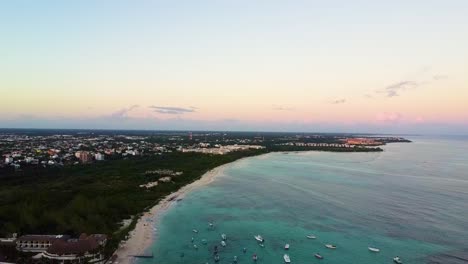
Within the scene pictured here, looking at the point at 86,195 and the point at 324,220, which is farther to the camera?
the point at 86,195

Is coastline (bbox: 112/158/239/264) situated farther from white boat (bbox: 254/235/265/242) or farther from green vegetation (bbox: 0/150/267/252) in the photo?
white boat (bbox: 254/235/265/242)

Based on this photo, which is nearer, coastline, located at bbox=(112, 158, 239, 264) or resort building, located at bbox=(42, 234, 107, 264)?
resort building, located at bbox=(42, 234, 107, 264)

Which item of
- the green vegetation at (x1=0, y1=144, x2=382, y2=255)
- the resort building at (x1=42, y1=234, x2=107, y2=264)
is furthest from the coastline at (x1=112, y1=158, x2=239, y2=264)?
the resort building at (x1=42, y1=234, x2=107, y2=264)

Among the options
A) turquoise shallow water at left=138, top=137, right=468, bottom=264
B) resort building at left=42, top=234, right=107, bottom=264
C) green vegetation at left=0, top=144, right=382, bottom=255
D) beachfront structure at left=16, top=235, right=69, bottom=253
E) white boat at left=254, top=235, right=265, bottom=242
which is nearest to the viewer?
resort building at left=42, top=234, right=107, bottom=264

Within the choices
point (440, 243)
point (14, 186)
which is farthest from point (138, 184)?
point (440, 243)

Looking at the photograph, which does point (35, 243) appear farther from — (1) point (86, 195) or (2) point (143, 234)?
(1) point (86, 195)

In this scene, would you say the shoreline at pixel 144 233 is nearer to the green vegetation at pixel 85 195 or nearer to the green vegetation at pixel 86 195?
the green vegetation at pixel 86 195

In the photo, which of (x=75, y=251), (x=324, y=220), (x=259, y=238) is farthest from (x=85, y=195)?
(x=324, y=220)

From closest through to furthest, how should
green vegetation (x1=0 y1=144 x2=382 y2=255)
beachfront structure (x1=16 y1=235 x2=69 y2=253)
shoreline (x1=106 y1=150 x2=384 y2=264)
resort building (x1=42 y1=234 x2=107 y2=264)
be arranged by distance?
resort building (x1=42 y1=234 x2=107 y2=264) < beachfront structure (x1=16 y1=235 x2=69 y2=253) < shoreline (x1=106 y1=150 x2=384 y2=264) < green vegetation (x1=0 y1=144 x2=382 y2=255)

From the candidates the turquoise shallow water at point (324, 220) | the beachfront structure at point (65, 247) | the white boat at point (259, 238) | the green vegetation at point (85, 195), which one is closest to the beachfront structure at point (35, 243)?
the beachfront structure at point (65, 247)

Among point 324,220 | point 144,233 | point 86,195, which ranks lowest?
point 144,233
